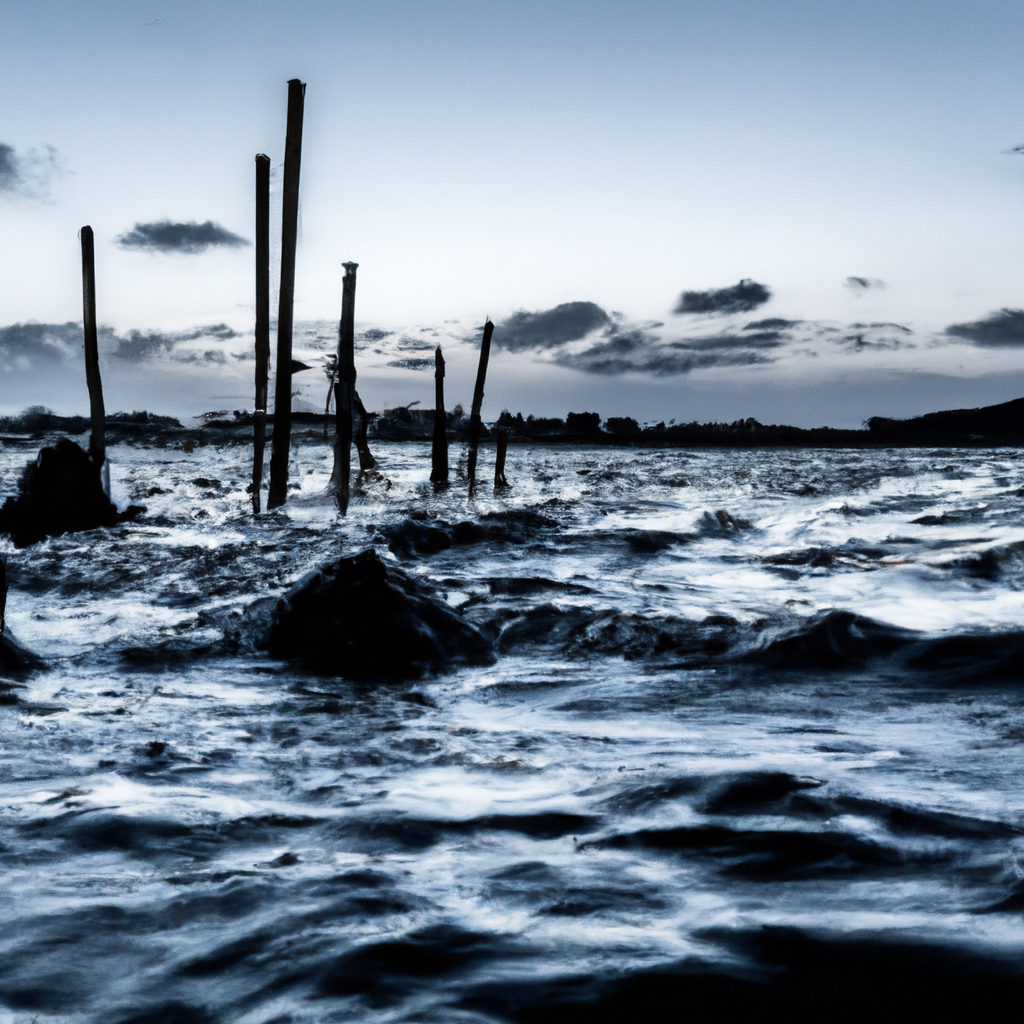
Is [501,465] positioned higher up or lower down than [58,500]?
higher up

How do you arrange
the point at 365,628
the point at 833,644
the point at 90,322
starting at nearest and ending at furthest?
1. the point at 365,628
2. the point at 833,644
3. the point at 90,322

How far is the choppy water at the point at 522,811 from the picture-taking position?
1.86 metres

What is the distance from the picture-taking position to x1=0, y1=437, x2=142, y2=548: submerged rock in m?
9.69

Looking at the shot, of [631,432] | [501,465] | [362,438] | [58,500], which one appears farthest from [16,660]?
[631,432]

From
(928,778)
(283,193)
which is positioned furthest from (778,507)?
(928,778)

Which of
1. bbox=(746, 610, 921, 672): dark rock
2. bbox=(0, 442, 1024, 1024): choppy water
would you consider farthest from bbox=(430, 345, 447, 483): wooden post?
bbox=(746, 610, 921, 672): dark rock

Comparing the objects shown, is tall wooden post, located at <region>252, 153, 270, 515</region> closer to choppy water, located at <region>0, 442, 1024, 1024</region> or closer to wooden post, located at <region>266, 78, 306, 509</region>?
wooden post, located at <region>266, 78, 306, 509</region>

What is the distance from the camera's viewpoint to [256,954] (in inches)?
76.0

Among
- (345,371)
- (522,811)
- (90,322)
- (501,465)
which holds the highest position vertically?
(90,322)

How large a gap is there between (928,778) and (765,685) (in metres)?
1.41

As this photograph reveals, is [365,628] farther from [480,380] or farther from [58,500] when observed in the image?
[480,380]

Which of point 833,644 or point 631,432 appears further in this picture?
point 631,432

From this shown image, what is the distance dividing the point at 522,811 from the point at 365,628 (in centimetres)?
215

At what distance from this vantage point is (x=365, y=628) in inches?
188
